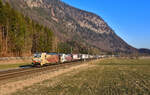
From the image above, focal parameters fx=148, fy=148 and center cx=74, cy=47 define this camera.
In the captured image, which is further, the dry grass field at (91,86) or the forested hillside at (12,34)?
the forested hillside at (12,34)

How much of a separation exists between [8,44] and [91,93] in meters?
51.6

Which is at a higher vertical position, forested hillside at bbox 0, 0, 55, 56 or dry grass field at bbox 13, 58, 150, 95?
forested hillside at bbox 0, 0, 55, 56

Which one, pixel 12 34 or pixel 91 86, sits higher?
pixel 12 34

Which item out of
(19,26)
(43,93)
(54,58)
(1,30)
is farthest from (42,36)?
(43,93)

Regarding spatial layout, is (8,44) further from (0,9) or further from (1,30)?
(0,9)

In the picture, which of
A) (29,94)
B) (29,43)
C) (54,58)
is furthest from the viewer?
(29,43)

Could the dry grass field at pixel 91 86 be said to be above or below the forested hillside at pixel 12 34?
below

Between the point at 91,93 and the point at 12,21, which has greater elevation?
the point at 12,21

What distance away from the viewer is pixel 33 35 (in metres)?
76.9

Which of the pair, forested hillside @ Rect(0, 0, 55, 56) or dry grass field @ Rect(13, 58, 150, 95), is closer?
dry grass field @ Rect(13, 58, 150, 95)

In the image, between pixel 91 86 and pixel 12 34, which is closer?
pixel 91 86

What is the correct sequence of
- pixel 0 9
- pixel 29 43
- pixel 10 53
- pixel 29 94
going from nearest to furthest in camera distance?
pixel 29 94 < pixel 0 9 < pixel 10 53 < pixel 29 43

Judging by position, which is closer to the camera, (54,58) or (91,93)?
(91,93)

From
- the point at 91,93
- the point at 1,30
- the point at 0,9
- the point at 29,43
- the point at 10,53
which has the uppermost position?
the point at 0,9
